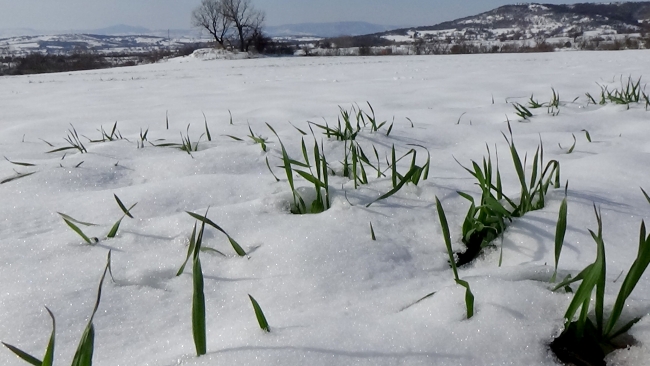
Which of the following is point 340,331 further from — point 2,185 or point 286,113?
point 286,113

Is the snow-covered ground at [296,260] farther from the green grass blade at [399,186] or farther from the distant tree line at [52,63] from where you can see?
the distant tree line at [52,63]

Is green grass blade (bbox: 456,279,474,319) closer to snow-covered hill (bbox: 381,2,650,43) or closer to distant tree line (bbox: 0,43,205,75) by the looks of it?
distant tree line (bbox: 0,43,205,75)

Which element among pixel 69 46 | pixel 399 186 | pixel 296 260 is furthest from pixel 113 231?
pixel 69 46

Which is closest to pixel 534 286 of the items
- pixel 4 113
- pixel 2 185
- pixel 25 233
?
pixel 25 233

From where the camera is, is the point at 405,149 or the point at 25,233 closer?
the point at 25,233

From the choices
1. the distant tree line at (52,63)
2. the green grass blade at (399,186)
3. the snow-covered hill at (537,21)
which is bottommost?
the green grass blade at (399,186)

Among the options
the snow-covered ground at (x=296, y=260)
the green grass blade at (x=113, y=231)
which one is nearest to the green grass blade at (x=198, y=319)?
the snow-covered ground at (x=296, y=260)

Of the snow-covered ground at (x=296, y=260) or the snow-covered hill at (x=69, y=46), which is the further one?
the snow-covered hill at (x=69, y=46)

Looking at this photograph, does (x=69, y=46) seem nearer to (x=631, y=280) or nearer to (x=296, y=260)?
(x=296, y=260)

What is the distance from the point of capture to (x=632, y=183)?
101cm

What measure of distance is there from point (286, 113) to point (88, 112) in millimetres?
1175

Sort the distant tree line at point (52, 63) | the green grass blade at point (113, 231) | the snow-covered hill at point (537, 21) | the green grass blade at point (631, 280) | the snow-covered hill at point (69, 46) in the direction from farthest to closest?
the snow-covered hill at point (537, 21), the snow-covered hill at point (69, 46), the distant tree line at point (52, 63), the green grass blade at point (113, 231), the green grass blade at point (631, 280)

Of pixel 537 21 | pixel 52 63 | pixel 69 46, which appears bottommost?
pixel 52 63

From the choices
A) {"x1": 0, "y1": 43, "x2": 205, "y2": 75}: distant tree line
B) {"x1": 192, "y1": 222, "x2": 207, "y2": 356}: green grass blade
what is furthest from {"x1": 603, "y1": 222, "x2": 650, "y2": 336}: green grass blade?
{"x1": 0, "y1": 43, "x2": 205, "y2": 75}: distant tree line
